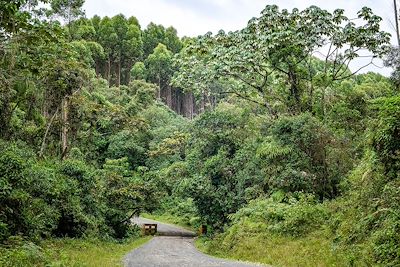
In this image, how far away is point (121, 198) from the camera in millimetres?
27578

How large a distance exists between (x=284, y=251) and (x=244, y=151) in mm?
12081

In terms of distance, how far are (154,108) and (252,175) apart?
106 feet

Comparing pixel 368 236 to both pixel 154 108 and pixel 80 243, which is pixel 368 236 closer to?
pixel 80 243

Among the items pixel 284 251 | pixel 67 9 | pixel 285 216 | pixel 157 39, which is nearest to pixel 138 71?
pixel 157 39

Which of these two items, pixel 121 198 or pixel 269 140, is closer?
pixel 269 140

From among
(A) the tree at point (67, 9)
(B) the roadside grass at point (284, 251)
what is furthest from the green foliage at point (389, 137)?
(A) the tree at point (67, 9)

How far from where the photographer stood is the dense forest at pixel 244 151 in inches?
532

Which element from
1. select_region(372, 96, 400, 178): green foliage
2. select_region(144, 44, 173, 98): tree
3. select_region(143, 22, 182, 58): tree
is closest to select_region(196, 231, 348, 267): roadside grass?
select_region(372, 96, 400, 178): green foliage

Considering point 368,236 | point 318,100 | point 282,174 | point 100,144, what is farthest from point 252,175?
point 100,144

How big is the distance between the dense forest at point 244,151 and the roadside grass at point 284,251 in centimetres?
7

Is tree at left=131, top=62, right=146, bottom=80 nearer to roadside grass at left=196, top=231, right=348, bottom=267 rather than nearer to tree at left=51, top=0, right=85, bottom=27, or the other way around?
tree at left=51, top=0, right=85, bottom=27

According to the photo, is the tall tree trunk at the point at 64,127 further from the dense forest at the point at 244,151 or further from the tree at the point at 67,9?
the tree at the point at 67,9

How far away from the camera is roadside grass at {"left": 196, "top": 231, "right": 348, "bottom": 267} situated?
1367cm

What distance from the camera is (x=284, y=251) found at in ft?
52.6
